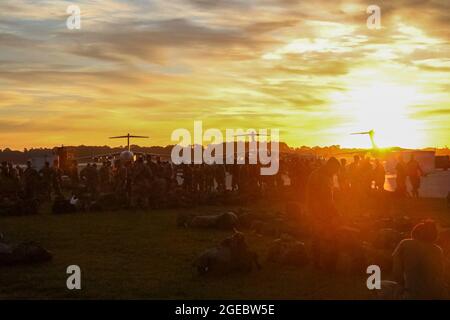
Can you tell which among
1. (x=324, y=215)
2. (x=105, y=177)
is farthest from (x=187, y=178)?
(x=324, y=215)

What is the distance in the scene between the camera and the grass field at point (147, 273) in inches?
421

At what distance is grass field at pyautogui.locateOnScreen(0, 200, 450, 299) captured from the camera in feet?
35.1

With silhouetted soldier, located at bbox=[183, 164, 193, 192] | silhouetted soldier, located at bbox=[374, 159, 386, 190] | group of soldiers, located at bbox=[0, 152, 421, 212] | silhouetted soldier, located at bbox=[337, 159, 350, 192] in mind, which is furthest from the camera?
silhouetted soldier, located at bbox=[183, 164, 193, 192]

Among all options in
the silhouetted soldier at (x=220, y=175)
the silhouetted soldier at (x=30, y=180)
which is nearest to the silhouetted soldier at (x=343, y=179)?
the silhouetted soldier at (x=220, y=175)

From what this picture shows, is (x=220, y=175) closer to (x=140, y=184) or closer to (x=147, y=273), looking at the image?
(x=140, y=184)

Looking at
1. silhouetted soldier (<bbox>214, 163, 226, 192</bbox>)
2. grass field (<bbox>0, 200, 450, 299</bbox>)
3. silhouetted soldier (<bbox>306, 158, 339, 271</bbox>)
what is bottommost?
grass field (<bbox>0, 200, 450, 299</bbox>)

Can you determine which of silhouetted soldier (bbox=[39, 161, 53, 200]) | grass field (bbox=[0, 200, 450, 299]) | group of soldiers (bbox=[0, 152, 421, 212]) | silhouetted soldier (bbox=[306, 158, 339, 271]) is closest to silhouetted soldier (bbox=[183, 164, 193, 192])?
group of soldiers (bbox=[0, 152, 421, 212])

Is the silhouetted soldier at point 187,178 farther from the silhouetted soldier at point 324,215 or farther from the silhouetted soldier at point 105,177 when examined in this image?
the silhouetted soldier at point 324,215

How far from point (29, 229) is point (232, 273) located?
34.3ft

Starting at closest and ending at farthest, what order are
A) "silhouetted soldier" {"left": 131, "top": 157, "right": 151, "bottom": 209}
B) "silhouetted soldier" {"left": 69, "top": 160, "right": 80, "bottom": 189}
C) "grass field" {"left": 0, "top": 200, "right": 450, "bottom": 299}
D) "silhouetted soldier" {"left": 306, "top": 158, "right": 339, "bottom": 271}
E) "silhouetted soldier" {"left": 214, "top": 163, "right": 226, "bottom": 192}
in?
"grass field" {"left": 0, "top": 200, "right": 450, "bottom": 299}, "silhouetted soldier" {"left": 306, "top": 158, "right": 339, "bottom": 271}, "silhouetted soldier" {"left": 131, "top": 157, "right": 151, "bottom": 209}, "silhouetted soldier" {"left": 214, "top": 163, "right": 226, "bottom": 192}, "silhouetted soldier" {"left": 69, "top": 160, "right": 80, "bottom": 189}

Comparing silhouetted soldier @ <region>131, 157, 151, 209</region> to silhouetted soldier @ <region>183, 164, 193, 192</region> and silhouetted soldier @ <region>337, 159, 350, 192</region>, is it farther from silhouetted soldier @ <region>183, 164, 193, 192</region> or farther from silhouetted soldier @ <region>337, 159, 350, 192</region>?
silhouetted soldier @ <region>337, 159, 350, 192</region>

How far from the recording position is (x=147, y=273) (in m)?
12.4
